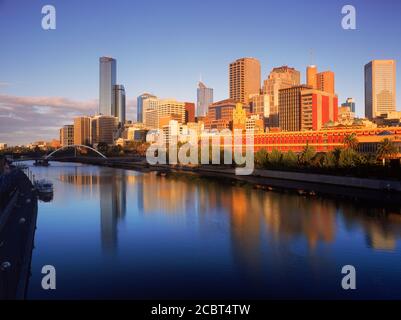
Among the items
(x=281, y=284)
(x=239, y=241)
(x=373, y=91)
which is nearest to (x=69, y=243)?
(x=239, y=241)

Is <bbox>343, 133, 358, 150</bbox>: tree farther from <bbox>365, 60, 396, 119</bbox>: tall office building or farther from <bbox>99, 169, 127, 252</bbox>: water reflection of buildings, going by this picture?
<bbox>365, 60, 396, 119</bbox>: tall office building

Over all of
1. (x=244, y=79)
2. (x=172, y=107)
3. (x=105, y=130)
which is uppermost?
(x=244, y=79)

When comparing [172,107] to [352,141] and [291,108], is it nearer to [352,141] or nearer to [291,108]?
[291,108]

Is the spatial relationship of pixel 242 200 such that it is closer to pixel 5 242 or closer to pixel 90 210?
pixel 90 210

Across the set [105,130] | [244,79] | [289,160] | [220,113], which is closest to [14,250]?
[289,160]

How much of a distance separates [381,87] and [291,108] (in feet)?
265

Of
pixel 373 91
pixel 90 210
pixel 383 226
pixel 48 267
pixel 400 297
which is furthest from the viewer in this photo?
pixel 373 91

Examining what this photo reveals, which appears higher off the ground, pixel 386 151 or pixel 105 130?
pixel 105 130

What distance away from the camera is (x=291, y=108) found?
380 ft

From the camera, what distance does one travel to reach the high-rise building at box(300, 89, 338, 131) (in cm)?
10456

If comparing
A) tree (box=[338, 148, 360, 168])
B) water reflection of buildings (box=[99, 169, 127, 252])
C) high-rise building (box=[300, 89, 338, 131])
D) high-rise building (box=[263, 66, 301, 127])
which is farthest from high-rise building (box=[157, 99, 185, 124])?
tree (box=[338, 148, 360, 168])
